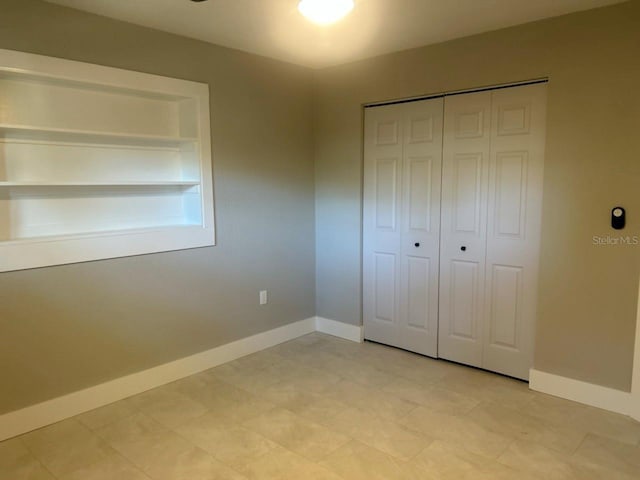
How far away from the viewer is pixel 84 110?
9.38 ft

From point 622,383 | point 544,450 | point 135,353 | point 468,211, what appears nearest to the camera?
point 544,450

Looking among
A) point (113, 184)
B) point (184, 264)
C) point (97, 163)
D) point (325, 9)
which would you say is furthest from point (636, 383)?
point (97, 163)

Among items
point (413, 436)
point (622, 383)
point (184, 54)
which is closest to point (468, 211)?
point (622, 383)

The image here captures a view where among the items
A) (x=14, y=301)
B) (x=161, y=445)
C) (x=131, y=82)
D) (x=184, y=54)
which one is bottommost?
(x=161, y=445)

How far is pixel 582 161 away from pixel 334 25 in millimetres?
1738

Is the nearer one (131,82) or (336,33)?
(131,82)

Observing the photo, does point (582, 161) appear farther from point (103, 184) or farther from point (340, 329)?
point (103, 184)

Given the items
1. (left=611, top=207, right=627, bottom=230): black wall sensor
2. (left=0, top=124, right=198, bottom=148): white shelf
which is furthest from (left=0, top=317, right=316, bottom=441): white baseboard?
(left=611, top=207, right=627, bottom=230): black wall sensor

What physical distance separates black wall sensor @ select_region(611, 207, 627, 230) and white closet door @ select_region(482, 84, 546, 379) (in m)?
0.43

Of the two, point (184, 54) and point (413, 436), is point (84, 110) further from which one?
point (413, 436)

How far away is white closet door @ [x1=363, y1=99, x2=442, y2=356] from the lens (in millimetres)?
3496

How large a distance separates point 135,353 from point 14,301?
81cm

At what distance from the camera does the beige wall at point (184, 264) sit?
256 cm

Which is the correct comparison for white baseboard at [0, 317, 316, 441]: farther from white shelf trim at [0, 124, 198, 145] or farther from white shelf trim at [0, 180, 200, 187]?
white shelf trim at [0, 124, 198, 145]
